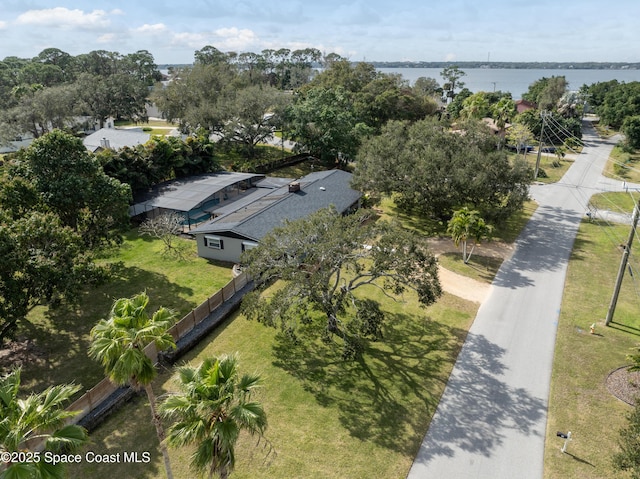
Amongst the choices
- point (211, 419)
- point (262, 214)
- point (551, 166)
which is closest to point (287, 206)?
point (262, 214)

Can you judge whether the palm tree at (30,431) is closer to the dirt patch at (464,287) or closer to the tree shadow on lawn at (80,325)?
the tree shadow on lawn at (80,325)

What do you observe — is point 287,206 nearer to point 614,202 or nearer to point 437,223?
point 437,223

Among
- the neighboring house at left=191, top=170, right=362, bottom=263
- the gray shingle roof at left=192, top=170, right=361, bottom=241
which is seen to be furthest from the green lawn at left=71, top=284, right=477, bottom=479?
the gray shingle roof at left=192, top=170, right=361, bottom=241

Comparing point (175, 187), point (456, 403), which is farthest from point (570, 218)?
point (175, 187)

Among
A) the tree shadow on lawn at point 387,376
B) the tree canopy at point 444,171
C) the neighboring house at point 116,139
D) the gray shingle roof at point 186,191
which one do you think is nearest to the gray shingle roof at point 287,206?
the tree canopy at point 444,171

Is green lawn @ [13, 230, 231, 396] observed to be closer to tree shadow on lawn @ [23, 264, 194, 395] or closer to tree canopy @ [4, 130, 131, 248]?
tree shadow on lawn @ [23, 264, 194, 395]

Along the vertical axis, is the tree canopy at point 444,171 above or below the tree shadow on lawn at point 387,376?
above

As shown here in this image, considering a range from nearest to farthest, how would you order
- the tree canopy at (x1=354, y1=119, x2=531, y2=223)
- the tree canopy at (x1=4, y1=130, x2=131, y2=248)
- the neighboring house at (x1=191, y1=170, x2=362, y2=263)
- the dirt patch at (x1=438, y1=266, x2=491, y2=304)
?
the tree canopy at (x1=4, y1=130, x2=131, y2=248) → the dirt patch at (x1=438, y1=266, x2=491, y2=304) → the neighboring house at (x1=191, y1=170, x2=362, y2=263) → the tree canopy at (x1=354, y1=119, x2=531, y2=223)
